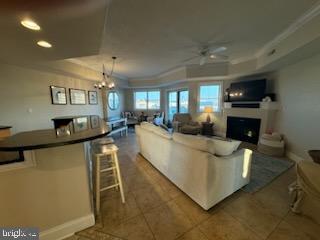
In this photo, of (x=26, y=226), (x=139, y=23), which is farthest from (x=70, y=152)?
(x=139, y=23)

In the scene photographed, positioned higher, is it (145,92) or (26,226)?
(145,92)

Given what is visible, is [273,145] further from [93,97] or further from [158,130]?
[93,97]

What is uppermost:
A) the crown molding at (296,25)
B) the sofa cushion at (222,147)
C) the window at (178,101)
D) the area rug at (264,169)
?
the crown molding at (296,25)

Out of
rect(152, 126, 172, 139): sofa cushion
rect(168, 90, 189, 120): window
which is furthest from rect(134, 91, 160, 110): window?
rect(152, 126, 172, 139): sofa cushion

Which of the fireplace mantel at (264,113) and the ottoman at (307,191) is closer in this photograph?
the ottoman at (307,191)

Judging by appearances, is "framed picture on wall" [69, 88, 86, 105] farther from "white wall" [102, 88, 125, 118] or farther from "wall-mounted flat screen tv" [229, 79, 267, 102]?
"wall-mounted flat screen tv" [229, 79, 267, 102]

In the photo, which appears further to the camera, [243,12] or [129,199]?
[243,12]

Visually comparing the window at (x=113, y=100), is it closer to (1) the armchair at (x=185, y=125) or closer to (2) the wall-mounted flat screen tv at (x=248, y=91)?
(1) the armchair at (x=185, y=125)

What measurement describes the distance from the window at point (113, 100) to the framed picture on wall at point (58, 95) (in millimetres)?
2398

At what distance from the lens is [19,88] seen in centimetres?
337

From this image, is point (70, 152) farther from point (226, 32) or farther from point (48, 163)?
point (226, 32)

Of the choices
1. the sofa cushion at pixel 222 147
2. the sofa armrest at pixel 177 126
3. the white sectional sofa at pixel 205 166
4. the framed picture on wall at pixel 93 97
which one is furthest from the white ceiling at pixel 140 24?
the sofa armrest at pixel 177 126

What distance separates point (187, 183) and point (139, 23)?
9.14ft

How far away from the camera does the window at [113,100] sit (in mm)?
6855
